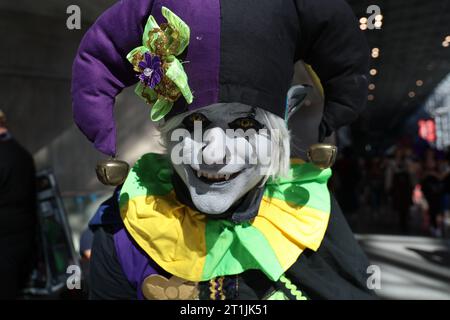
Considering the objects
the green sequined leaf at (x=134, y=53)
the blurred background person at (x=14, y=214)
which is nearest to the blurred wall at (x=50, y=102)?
the blurred background person at (x=14, y=214)

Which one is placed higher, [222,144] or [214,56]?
[214,56]

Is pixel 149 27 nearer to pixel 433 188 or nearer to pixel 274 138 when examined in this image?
pixel 274 138

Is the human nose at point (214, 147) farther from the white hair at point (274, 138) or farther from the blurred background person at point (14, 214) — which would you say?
the blurred background person at point (14, 214)

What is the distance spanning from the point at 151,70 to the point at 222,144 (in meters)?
0.21

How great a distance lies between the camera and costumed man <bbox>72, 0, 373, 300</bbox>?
831mm

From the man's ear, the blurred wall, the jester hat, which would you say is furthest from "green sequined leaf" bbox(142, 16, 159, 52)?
the blurred wall

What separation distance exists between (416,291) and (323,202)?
2547mm

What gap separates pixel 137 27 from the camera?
896mm

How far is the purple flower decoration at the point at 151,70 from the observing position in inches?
32.7

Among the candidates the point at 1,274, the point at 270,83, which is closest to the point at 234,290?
the point at 270,83

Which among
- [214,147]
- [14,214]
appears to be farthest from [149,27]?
[14,214]

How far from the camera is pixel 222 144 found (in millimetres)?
853

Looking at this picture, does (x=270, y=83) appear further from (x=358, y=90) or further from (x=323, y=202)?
(x=323, y=202)

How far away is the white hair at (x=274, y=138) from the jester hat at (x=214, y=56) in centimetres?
2
